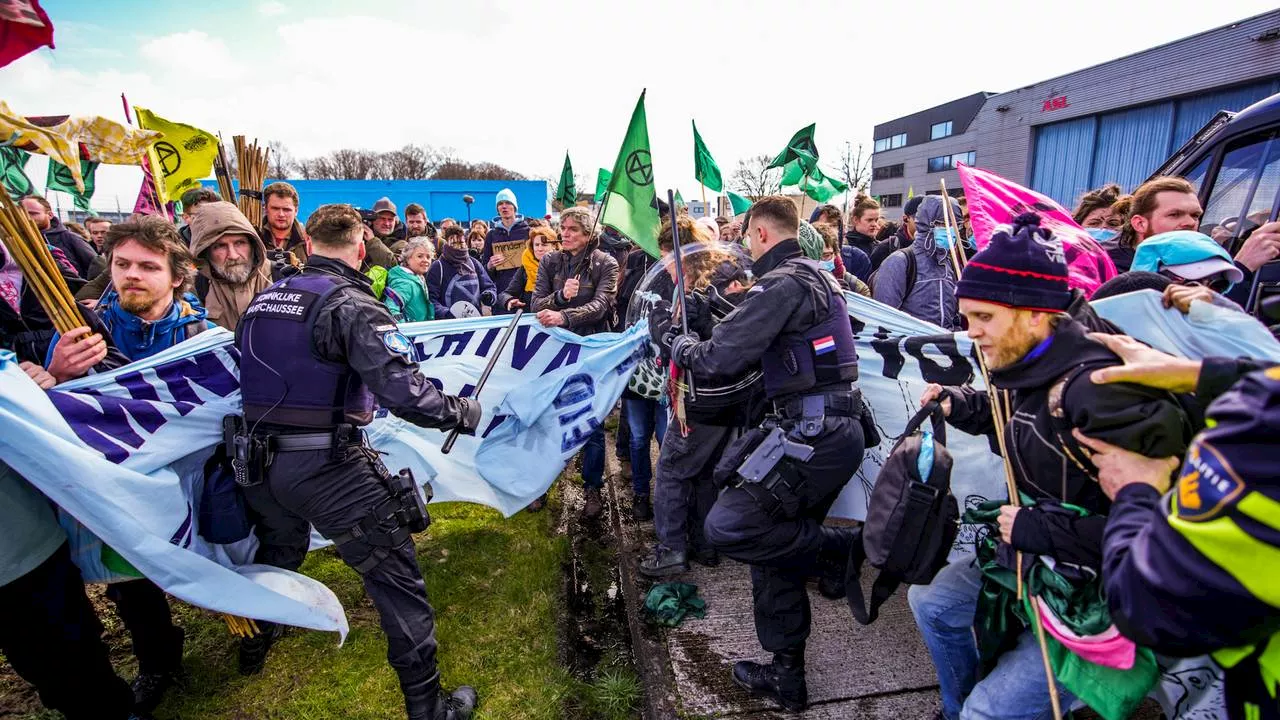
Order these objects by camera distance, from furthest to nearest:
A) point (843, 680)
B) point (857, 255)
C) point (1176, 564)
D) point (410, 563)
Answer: point (857, 255)
point (843, 680)
point (410, 563)
point (1176, 564)

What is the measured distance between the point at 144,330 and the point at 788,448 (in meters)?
3.25

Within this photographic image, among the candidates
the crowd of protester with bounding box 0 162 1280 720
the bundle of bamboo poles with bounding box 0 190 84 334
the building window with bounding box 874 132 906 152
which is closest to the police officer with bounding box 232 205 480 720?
the bundle of bamboo poles with bounding box 0 190 84 334

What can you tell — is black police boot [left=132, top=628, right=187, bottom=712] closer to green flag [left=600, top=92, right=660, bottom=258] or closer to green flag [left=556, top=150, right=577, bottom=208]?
green flag [left=600, top=92, right=660, bottom=258]

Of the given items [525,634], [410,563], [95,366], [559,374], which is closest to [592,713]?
[525,634]

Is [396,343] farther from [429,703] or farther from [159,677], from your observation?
[159,677]

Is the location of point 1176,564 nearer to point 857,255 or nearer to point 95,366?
point 95,366

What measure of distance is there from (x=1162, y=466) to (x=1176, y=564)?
0.41 metres

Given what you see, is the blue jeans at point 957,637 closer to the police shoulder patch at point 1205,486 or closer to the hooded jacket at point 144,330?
the police shoulder patch at point 1205,486

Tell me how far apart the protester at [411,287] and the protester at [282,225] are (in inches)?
27.5

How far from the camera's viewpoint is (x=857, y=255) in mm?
6613

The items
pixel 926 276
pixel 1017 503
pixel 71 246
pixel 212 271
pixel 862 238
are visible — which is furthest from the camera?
pixel 862 238

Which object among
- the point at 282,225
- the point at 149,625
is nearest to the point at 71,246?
the point at 282,225

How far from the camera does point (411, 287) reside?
18.0 feet

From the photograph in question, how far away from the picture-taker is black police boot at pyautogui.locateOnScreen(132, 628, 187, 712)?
308 cm
